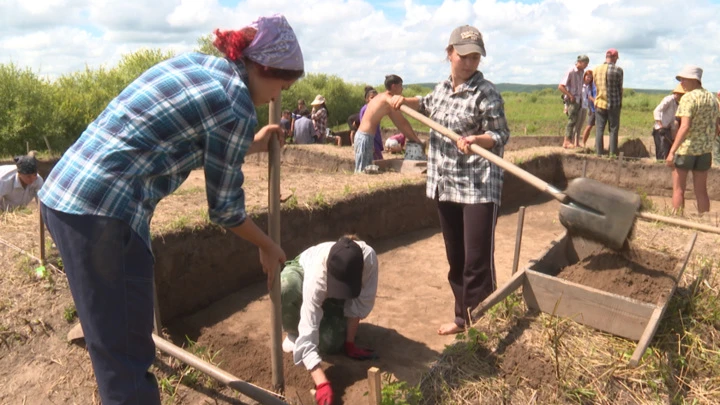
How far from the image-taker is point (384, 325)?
4.61m

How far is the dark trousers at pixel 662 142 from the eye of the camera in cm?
1051

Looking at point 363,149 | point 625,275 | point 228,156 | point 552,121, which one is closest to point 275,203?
point 228,156

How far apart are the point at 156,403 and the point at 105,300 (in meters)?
0.52

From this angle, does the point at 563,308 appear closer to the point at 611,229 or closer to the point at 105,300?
the point at 611,229

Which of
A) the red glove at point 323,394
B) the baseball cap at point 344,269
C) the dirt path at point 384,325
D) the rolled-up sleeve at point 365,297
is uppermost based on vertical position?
the baseball cap at point 344,269

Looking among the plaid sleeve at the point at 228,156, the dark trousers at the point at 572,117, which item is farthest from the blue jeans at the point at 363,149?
the plaid sleeve at the point at 228,156

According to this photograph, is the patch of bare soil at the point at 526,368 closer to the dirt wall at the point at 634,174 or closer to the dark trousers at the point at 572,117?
the dirt wall at the point at 634,174

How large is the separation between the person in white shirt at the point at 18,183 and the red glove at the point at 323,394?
439cm

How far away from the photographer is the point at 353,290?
11.5 feet

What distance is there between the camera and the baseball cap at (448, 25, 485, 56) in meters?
3.48

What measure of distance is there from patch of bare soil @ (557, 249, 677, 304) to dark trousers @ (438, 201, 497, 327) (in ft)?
1.64

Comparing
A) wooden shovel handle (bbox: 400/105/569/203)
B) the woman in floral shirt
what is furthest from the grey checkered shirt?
the woman in floral shirt

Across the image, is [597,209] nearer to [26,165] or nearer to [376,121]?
[376,121]

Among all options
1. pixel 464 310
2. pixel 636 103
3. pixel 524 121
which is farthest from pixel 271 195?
pixel 636 103
